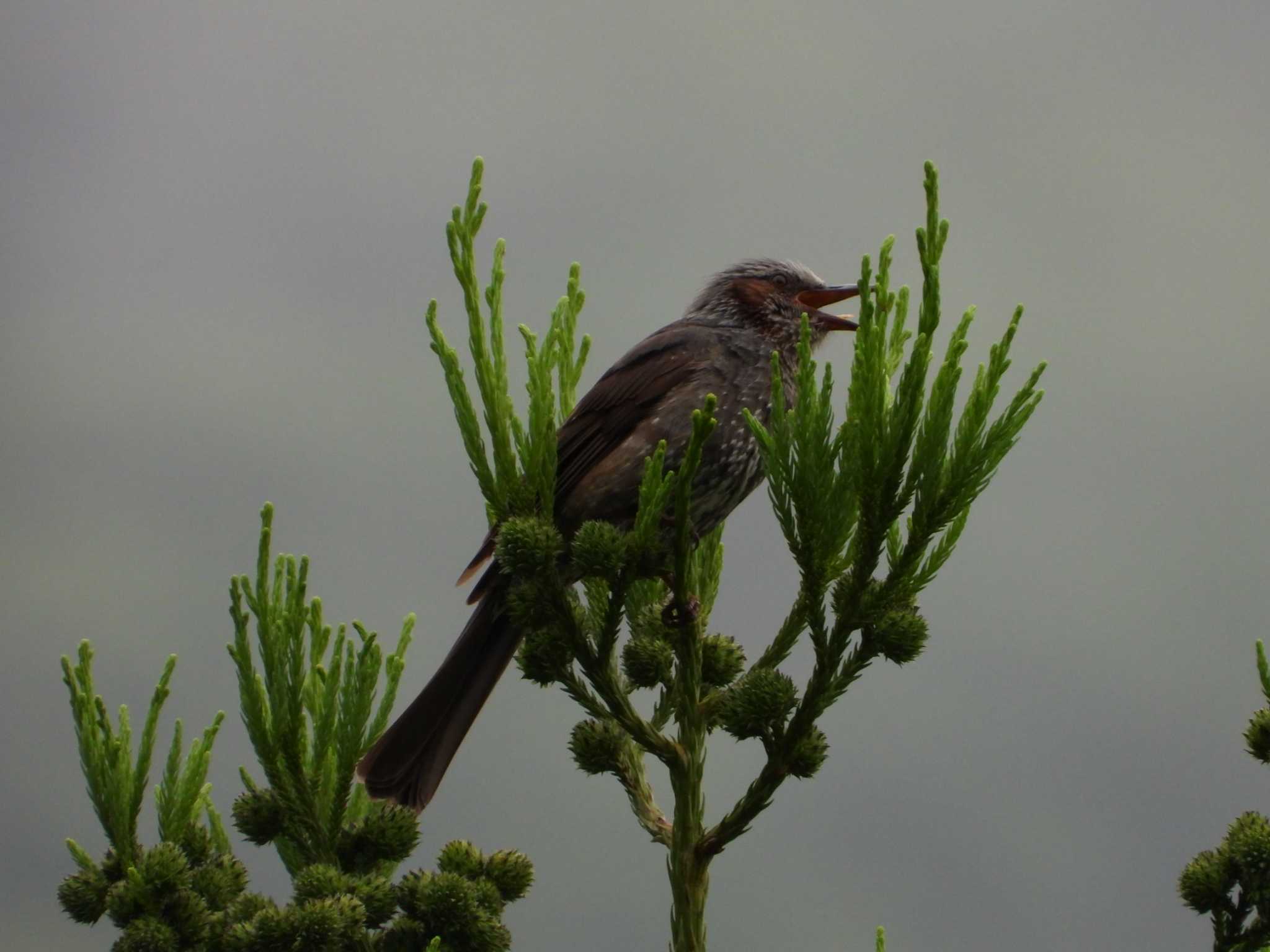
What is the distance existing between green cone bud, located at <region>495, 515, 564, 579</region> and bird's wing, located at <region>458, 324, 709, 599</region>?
0.64 meters

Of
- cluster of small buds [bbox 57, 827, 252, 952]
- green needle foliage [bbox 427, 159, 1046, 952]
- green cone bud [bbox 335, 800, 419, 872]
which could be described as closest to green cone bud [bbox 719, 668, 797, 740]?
green needle foliage [bbox 427, 159, 1046, 952]

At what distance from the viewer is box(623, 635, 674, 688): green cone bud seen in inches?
155

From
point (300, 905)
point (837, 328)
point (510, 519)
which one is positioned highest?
point (837, 328)

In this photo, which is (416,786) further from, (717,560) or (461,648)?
(717,560)

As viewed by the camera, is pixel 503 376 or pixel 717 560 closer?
pixel 503 376

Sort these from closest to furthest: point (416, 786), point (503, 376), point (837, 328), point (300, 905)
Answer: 1. point (300, 905)
2. point (503, 376)
3. point (416, 786)
4. point (837, 328)

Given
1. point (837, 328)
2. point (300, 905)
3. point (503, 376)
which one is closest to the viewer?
point (300, 905)

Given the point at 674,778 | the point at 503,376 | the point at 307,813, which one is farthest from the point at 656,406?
the point at 307,813

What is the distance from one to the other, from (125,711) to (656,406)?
6.15 ft

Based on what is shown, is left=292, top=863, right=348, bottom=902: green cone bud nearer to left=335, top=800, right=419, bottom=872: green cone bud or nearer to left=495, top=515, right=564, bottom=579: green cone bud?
left=335, top=800, right=419, bottom=872: green cone bud

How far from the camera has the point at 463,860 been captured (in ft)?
11.4

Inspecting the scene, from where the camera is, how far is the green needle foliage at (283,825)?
3338 mm

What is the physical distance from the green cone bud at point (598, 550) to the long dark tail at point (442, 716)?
0.84 metres

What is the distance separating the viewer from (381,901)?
3346 mm
